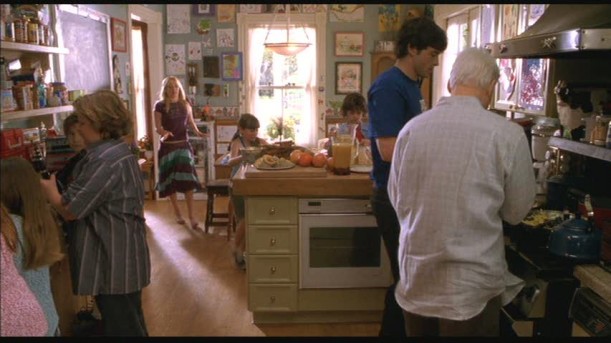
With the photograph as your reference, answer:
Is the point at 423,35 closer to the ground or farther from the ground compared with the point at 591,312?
farther from the ground

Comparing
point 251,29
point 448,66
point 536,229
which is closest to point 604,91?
point 536,229

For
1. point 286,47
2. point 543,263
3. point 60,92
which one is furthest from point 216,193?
point 543,263

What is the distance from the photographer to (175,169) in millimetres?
5473

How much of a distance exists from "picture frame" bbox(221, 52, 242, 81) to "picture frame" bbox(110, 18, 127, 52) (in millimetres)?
1369

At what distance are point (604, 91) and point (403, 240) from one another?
1383 mm

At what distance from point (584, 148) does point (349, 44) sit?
4530mm

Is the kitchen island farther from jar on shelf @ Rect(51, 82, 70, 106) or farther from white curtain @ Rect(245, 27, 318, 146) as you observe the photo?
white curtain @ Rect(245, 27, 318, 146)

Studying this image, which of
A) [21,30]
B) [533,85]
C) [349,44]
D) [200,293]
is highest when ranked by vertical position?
[349,44]

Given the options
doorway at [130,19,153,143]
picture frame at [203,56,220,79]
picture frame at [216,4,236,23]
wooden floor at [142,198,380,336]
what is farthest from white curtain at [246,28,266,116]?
wooden floor at [142,198,380,336]

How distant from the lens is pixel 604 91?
2.58 m

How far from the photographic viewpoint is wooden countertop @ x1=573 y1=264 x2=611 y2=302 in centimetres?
178

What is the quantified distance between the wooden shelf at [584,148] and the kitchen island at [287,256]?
0.95 metres

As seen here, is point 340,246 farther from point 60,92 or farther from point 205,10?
point 205,10

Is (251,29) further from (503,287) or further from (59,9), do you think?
(503,287)
